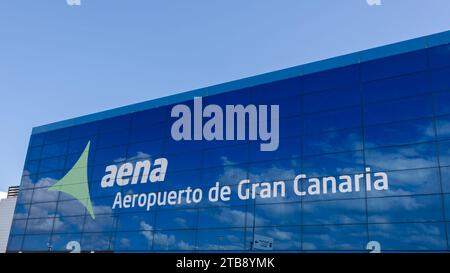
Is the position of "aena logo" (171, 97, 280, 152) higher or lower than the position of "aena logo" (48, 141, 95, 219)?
higher

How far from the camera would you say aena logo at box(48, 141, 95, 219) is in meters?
33.9

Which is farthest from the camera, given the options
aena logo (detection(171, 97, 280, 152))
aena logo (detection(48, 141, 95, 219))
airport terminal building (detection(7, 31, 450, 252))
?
aena logo (detection(48, 141, 95, 219))

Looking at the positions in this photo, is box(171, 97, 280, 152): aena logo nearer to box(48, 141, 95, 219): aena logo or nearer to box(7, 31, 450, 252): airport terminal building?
box(7, 31, 450, 252): airport terminal building

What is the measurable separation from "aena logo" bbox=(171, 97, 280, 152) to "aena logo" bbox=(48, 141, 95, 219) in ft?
29.7

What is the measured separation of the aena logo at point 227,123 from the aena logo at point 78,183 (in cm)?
904

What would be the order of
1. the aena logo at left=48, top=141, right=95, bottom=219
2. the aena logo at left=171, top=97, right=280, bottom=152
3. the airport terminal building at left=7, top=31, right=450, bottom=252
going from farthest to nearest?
the aena logo at left=48, top=141, right=95, bottom=219
the aena logo at left=171, top=97, right=280, bottom=152
the airport terminal building at left=7, top=31, right=450, bottom=252

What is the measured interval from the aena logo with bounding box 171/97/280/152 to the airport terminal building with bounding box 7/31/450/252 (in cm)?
8

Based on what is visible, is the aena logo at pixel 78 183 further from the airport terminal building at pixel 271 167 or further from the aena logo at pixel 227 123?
the aena logo at pixel 227 123

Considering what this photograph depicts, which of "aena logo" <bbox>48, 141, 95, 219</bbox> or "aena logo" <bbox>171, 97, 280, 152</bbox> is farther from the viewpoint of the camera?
"aena logo" <bbox>48, 141, 95, 219</bbox>

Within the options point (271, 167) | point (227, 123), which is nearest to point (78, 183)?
point (227, 123)

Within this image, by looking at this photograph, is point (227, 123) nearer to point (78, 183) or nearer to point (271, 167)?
point (271, 167)

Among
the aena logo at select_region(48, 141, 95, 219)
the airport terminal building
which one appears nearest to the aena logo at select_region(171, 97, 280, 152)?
the airport terminal building

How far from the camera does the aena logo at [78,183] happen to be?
3394 centimetres

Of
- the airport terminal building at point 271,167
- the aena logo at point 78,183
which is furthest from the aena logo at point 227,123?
the aena logo at point 78,183
